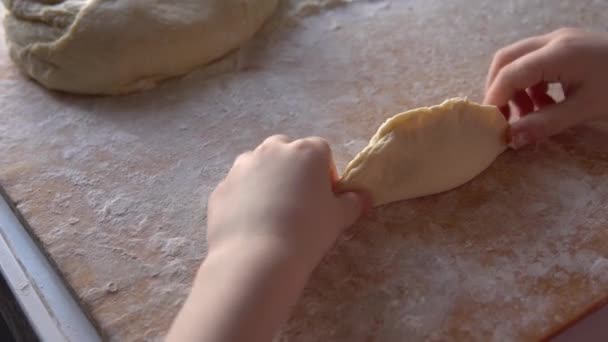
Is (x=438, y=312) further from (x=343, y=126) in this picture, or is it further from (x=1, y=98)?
(x=1, y=98)

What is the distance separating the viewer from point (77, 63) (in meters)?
1.02

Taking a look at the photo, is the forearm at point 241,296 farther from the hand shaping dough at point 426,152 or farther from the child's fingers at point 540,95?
the child's fingers at point 540,95

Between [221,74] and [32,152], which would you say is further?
[221,74]

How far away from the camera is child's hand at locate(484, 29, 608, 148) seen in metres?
0.89

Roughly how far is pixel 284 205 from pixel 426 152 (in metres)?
0.24

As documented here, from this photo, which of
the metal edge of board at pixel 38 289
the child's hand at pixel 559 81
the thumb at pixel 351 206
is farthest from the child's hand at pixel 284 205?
the child's hand at pixel 559 81

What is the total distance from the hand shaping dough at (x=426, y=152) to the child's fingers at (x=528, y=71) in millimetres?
56

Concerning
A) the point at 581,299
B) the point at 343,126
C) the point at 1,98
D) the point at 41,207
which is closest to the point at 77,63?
the point at 1,98

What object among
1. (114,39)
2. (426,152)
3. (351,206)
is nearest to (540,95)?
(426,152)

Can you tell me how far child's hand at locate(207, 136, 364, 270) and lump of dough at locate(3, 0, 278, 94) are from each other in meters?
0.34

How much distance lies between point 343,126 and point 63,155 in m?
0.45

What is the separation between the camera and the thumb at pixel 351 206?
0.78m

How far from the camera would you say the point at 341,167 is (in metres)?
0.92

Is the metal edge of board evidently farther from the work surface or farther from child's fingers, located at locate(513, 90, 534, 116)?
child's fingers, located at locate(513, 90, 534, 116)
